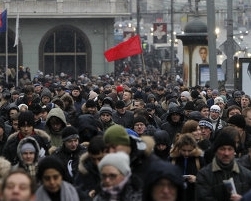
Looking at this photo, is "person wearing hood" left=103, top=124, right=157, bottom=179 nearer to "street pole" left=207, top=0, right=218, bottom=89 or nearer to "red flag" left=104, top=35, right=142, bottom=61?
"street pole" left=207, top=0, right=218, bottom=89

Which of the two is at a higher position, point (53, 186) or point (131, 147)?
point (131, 147)

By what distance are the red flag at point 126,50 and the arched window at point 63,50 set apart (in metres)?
23.3

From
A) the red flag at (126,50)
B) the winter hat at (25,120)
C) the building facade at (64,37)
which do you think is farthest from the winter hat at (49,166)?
the building facade at (64,37)

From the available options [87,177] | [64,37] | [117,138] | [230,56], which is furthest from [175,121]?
[64,37]

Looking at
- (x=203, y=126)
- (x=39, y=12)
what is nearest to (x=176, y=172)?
(x=203, y=126)

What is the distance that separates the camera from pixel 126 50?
109 ft

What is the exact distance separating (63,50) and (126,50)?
78.2 feet

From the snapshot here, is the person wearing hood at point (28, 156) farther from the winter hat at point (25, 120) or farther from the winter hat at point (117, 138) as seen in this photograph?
the winter hat at point (25, 120)

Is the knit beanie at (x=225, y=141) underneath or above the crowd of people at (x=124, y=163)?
above

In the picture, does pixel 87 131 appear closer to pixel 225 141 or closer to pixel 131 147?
pixel 225 141

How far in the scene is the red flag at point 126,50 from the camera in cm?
3281

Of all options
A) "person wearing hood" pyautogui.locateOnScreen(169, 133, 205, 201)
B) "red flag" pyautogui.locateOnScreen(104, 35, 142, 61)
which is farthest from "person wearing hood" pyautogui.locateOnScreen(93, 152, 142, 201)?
"red flag" pyautogui.locateOnScreen(104, 35, 142, 61)

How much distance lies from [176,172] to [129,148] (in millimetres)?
1394

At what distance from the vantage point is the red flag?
108 feet
